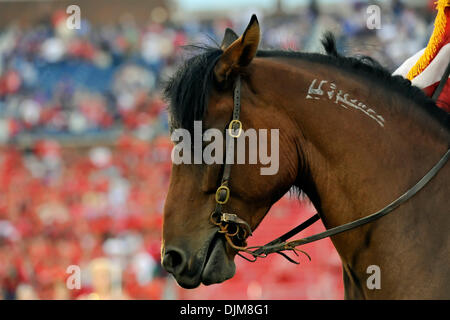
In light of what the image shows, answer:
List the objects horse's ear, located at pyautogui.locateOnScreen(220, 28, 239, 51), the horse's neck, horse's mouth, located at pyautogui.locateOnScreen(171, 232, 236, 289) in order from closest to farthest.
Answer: horse's mouth, located at pyautogui.locateOnScreen(171, 232, 236, 289), the horse's neck, horse's ear, located at pyautogui.locateOnScreen(220, 28, 239, 51)

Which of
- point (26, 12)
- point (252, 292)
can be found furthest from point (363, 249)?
point (26, 12)

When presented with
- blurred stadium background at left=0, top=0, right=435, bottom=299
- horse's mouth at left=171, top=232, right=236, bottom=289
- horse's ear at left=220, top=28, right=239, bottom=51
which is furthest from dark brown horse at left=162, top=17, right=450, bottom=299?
blurred stadium background at left=0, top=0, right=435, bottom=299

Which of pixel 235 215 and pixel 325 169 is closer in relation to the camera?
pixel 235 215

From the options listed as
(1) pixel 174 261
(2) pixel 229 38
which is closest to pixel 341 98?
(2) pixel 229 38

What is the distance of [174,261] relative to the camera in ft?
8.82

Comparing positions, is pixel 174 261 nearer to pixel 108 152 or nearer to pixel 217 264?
pixel 217 264

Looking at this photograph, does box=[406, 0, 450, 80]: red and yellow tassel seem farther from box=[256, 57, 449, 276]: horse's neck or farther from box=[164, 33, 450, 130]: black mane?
box=[256, 57, 449, 276]: horse's neck

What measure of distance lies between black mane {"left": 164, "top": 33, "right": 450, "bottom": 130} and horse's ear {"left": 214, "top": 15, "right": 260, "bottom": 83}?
0.04 m

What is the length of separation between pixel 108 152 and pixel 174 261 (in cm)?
1393

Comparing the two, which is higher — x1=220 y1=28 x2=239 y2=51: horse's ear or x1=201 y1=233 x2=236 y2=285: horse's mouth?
x1=220 y1=28 x2=239 y2=51: horse's ear

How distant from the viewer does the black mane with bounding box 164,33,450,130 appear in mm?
2707

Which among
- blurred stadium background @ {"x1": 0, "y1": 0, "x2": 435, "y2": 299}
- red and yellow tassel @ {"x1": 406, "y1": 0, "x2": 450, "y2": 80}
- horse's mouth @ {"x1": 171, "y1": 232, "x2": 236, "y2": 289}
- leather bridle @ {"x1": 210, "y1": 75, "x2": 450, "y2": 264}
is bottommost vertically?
horse's mouth @ {"x1": 171, "y1": 232, "x2": 236, "y2": 289}

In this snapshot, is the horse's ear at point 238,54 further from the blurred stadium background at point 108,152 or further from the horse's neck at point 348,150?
the blurred stadium background at point 108,152

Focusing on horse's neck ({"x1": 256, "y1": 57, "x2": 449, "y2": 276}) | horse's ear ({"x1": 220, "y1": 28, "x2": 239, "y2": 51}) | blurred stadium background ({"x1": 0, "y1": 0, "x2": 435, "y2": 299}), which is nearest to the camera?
horse's neck ({"x1": 256, "y1": 57, "x2": 449, "y2": 276})
